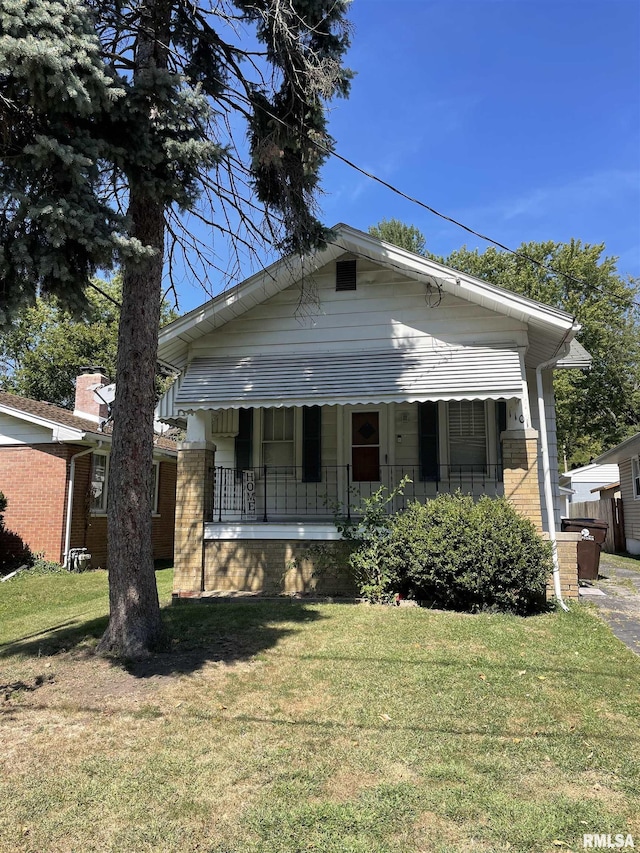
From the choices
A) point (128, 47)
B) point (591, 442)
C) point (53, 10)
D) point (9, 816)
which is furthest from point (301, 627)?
point (591, 442)

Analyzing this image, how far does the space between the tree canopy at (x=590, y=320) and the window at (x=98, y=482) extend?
23059 millimetres

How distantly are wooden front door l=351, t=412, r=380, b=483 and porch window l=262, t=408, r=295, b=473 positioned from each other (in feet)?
3.89

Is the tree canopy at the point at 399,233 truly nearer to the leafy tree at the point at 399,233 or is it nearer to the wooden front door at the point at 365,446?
the leafy tree at the point at 399,233

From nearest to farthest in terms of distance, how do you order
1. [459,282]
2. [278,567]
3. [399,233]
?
[459,282] → [278,567] → [399,233]

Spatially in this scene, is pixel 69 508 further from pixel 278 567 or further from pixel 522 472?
pixel 522 472

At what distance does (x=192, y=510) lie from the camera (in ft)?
32.3

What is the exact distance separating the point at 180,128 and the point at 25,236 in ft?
6.09

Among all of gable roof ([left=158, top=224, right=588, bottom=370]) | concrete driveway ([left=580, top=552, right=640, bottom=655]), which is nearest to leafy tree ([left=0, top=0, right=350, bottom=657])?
gable roof ([left=158, top=224, right=588, bottom=370])

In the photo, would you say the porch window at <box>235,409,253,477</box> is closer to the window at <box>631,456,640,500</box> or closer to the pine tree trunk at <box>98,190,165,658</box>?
the pine tree trunk at <box>98,190,165,658</box>

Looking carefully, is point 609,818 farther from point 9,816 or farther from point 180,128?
point 180,128

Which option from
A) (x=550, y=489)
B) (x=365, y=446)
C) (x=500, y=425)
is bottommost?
(x=550, y=489)

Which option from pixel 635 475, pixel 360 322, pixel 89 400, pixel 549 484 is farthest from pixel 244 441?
pixel 635 475

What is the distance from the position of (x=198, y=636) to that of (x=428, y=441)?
18.4ft

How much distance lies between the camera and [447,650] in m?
6.06
